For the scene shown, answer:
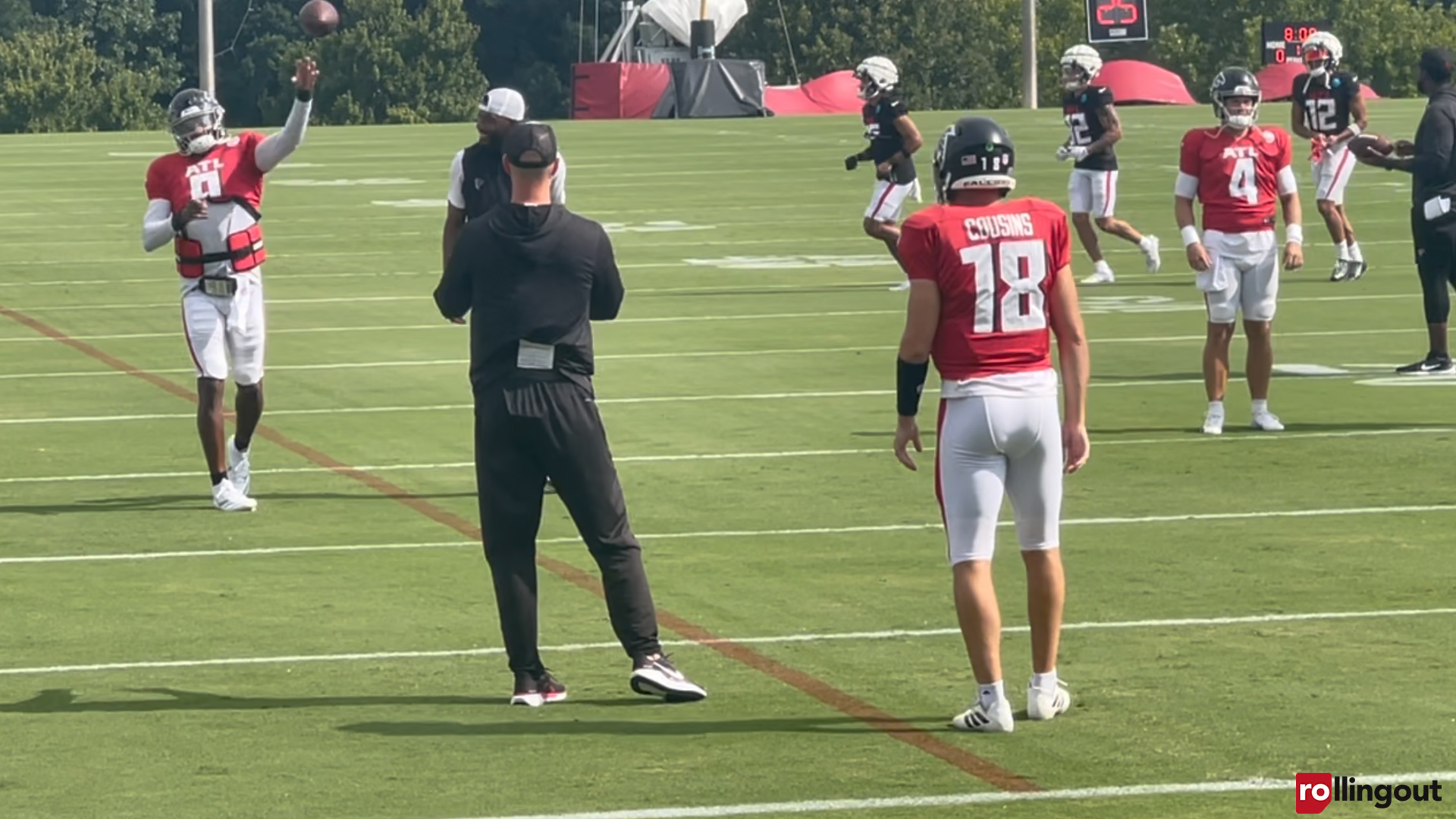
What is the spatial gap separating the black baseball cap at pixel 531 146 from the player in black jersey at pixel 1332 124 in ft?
55.2

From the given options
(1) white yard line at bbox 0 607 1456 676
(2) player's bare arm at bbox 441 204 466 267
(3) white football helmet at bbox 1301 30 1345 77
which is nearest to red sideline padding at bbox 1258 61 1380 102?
(3) white football helmet at bbox 1301 30 1345 77

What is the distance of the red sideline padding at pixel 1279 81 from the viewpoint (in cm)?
6950

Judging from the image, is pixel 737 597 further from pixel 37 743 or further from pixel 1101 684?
pixel 37 743

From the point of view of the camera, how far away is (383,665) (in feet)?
33.2

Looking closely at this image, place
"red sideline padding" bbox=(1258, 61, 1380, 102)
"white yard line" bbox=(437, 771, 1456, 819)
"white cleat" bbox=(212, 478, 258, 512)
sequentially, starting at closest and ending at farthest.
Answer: "white yard line" bbox=(437, 771, 1456, 819)
"white cleat" bbox=(212, 478, 258, 512)
"red sideline padding" bbox=(1258, 61, 1380, 102)

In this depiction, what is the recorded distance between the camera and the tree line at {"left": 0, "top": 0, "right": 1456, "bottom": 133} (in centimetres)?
9350

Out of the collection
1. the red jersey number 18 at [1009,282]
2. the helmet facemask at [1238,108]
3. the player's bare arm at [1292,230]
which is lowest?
the player's bare arm at [1292,230]

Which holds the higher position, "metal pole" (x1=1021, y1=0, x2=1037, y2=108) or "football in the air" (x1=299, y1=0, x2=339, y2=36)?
"football in the air" (x1=299, y1=0, x2=339, y2=36)

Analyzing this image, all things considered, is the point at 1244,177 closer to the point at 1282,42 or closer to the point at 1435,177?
the point at 1435,177

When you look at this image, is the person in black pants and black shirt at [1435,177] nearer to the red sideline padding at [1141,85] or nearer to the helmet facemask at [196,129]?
the helmet facemask at [196,129]

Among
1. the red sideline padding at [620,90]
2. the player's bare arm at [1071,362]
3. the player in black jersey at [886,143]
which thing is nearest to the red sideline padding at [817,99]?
the red sideline padding at [620,90]

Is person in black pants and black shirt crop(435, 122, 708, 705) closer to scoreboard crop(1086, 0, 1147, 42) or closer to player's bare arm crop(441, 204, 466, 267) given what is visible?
A: player's bare arm crop(441, 204, 466, 267)

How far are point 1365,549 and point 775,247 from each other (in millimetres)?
18602

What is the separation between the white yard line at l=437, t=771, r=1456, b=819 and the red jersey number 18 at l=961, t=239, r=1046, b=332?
148 cm
